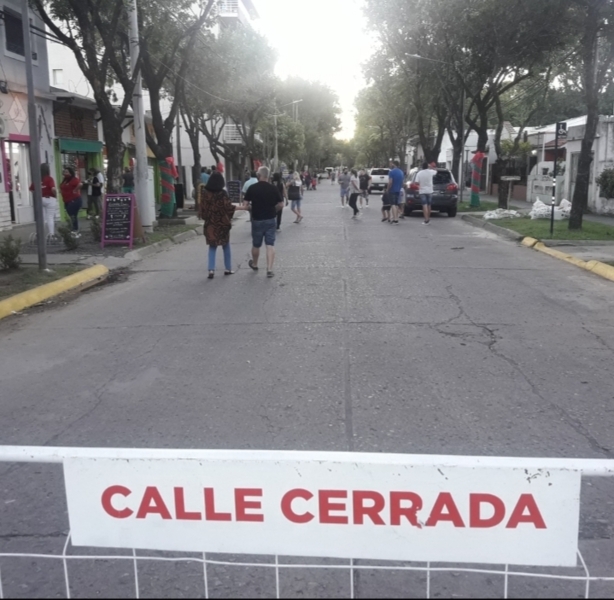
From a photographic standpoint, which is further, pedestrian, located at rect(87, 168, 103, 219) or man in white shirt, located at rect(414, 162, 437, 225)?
pedestrian, located at rect(87, 168, 103, 219)

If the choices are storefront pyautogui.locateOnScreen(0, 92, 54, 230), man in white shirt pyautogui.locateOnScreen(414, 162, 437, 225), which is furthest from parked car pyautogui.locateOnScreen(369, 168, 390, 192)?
storefront pyautogui.locateOnScreen(0, 92, 54, 230)

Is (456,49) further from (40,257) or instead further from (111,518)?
(111,518)

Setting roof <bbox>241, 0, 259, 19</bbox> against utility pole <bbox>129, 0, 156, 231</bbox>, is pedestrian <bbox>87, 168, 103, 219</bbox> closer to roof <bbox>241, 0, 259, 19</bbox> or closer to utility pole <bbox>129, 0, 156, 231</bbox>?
utility pole <bbox>129, 0, 156, 231</bbox>

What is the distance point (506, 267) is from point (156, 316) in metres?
6.65

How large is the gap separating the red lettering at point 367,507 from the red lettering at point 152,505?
587 millimetres

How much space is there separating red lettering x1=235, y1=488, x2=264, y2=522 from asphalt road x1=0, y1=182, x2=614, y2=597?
3.34 ft

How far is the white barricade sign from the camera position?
201cm

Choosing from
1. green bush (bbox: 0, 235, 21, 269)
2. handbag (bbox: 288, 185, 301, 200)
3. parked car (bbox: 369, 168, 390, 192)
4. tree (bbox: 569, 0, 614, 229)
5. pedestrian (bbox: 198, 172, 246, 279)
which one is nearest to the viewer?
pedestrian (bbox: 198, 172, 246, 279)

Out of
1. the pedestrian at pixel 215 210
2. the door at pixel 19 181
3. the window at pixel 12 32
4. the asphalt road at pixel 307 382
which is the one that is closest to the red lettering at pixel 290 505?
the asphalt road at pixel 307 382

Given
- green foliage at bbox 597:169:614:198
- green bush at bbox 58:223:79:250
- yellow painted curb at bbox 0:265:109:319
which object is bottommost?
yellow painted curb at bbox 0:265:109:319

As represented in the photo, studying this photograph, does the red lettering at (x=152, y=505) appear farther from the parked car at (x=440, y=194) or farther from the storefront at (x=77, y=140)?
the parked car at (x=440, y=194)

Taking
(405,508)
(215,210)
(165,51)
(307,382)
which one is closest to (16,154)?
(165,51)

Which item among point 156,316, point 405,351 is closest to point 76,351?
point 156,316

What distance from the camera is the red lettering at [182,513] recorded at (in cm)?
211
